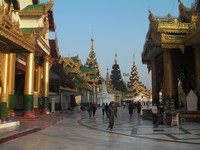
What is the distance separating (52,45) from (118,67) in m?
68.4

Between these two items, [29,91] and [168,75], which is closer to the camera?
[29,91]

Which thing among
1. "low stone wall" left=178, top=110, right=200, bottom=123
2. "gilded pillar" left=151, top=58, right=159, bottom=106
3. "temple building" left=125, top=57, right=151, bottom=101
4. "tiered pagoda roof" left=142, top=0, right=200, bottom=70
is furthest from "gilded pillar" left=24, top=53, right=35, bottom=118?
"temple building" left=125, top=57, right=151, bottom=101

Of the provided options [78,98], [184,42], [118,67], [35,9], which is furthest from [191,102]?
[118,67]

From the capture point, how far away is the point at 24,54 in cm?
2223

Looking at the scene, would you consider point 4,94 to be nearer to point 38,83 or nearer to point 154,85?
point 38,83

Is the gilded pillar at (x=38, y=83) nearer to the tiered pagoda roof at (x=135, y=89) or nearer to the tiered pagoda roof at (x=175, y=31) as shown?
the tiered pagoda roof at (x=175, y=31)

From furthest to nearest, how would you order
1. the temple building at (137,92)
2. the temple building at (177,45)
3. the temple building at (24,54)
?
the temple building at (137,92)
the temple building at (177,45)
the temple building at (24,54)

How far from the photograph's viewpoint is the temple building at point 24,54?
14.0m

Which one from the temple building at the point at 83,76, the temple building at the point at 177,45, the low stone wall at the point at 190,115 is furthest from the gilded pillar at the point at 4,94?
the temple building at the point at 83,76

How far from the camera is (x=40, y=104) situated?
26766 mm

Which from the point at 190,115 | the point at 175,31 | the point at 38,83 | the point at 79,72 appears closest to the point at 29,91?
the point at 38,83

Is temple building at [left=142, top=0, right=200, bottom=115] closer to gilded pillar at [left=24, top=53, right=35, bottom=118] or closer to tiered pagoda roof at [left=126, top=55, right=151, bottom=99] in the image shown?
gilded pillar at [left=24, top=53, right=35, bottom=118]

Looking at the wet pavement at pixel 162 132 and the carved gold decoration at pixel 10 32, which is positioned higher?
the carved gold decoration at pixel 10 32

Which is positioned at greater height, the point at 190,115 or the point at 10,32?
the point at 10,32
